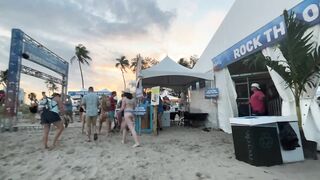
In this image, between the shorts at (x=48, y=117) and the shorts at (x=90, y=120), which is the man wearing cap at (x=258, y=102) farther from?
the shorts at (x=48, y=117)

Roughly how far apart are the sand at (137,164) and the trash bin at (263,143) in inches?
5.8

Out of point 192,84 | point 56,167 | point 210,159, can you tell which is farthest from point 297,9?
point 192,84

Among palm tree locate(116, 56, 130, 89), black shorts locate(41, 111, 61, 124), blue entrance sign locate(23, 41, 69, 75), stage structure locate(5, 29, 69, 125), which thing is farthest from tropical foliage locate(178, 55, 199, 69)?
black shorts locate(41, 111, 61, 124)

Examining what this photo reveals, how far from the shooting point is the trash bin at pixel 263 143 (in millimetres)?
4715

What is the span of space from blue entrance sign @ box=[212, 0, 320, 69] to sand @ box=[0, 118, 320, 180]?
9.07 ft

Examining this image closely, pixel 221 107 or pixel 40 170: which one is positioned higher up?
pixel 221 107

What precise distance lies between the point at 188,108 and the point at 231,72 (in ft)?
15.8

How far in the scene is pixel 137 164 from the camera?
491 cm

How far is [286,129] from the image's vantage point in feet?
16.1

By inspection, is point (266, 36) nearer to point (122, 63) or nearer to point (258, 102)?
point (258, 102)

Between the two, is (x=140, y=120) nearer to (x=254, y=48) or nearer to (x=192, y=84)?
(x=254, y=48)

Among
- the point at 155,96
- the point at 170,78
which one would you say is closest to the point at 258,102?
the point at 155,96

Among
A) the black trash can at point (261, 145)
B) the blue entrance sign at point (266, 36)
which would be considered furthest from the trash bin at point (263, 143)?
the blue entrance sign at point (266, 36)

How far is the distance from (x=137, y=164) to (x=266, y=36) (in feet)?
14.9
